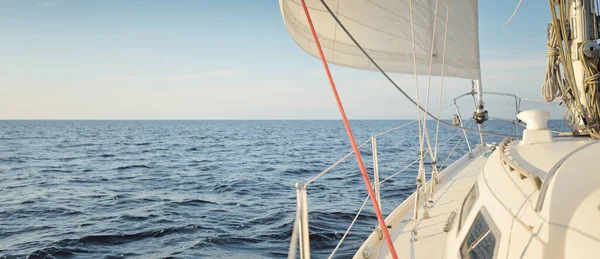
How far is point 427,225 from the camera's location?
13.7 feet

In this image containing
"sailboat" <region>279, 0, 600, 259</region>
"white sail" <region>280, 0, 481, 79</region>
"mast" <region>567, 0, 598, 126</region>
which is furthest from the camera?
"white sail" <region>280, 0, 481, 79</region>

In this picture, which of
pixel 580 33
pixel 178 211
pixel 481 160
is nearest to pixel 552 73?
pixel 580 33

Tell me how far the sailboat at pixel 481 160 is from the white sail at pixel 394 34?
0.04ft

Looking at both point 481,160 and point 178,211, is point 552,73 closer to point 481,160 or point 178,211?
point 481,160

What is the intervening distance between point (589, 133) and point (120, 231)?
7.59 meters

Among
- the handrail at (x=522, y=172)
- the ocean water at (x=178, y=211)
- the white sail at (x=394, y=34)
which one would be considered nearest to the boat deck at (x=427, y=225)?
the handrail at (x=522, y=172)

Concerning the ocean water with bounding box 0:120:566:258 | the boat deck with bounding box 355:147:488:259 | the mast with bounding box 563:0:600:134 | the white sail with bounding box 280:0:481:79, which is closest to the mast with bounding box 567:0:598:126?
the mast with bounding box 563:0:600:134

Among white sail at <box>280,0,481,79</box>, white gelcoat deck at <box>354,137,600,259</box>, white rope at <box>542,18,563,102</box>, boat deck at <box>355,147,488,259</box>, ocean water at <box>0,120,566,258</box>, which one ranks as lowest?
ocean water at <box>0,120,566,258</box>

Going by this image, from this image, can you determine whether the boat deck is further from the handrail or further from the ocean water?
the ocean water

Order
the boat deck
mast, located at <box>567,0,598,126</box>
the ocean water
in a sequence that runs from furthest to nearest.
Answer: the ocean water → the boat deck → mast, located at <box>567,0,598,126</box>

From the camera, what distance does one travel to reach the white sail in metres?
4.75

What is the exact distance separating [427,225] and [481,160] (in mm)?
3718

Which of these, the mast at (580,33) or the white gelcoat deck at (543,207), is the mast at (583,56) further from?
the white gelcoat deck at (543,207)

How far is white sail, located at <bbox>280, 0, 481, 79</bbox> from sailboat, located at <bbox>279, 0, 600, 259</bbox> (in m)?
0.01
